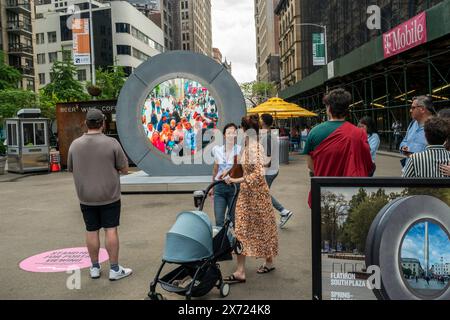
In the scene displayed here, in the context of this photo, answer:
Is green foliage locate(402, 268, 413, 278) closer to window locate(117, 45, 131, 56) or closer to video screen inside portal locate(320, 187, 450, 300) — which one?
video screen inside portal locate(320, 187, 450, 300)

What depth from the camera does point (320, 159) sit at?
160 inches

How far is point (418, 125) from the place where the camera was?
239 inches

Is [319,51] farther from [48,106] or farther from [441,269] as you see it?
[441,269]

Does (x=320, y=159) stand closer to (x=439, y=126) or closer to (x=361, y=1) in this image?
(x=439, y=126)

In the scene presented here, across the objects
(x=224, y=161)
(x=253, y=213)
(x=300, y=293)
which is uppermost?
(x=224, y=161)

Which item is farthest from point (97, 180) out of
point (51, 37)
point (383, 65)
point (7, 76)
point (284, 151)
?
point (51, 37)

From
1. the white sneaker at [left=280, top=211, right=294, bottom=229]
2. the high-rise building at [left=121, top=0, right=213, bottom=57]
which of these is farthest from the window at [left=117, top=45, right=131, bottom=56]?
the white sneaker at [left=280, top=211, right=294, bottom=229]

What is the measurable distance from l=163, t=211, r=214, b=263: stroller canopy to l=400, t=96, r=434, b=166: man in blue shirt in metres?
3.05

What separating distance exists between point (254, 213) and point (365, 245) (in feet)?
6.78

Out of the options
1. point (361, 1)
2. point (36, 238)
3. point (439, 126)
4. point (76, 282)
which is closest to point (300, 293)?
point (439, 126)

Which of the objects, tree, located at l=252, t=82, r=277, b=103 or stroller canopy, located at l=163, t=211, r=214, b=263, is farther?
tree, located at l=252, t=82, r=277, b=103

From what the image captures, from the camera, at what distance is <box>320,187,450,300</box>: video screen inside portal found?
3066mm

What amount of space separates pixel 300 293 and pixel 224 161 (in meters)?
2.21

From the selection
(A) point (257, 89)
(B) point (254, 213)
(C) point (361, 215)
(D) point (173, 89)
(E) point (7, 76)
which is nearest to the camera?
(C) point (361, 215)
